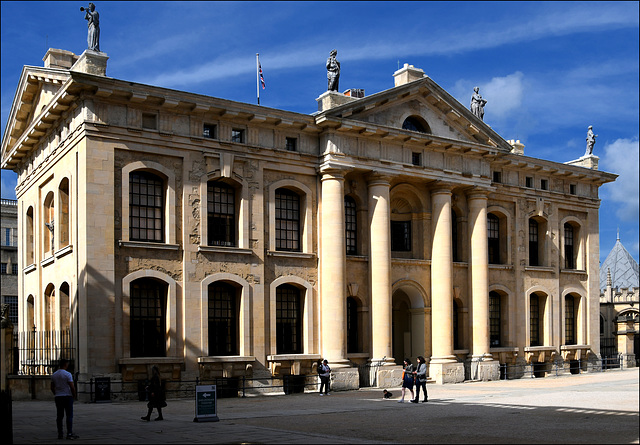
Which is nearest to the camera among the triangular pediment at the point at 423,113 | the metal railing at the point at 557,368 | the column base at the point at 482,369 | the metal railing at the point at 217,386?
the metal railing at the point at 217,386

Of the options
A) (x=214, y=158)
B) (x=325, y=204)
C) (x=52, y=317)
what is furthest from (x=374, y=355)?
(x=52, y=317)

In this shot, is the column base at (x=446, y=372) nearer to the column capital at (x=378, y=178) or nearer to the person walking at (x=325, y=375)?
the person walking at (x=325, y=375)

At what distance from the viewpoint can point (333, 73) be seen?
39.9 metres

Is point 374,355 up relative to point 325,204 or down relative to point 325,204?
A: down

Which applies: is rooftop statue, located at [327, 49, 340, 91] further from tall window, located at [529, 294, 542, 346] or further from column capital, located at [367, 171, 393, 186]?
tall window, located at [529, 294, 542, 346]

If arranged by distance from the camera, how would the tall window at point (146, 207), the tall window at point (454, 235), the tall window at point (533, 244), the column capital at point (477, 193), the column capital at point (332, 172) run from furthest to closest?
1. the tall window at point (533, 244)
2. the tall window at point (454, 235)
3. the column capital at point (477, 193)
4. the column capital at point (332, 172)
5. the tall window at point (146, 207)

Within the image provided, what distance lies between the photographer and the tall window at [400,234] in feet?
143

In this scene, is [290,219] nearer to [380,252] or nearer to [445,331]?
[380,252]

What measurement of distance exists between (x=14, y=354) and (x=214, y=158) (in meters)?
16.1

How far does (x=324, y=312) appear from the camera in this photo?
38.1 m

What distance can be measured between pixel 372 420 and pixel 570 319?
30.9 m

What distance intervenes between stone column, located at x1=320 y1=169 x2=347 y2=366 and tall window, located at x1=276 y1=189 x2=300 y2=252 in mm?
1265

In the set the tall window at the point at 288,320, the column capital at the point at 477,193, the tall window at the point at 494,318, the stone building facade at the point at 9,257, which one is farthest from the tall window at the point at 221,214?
the stone building facade at the point at 9,257

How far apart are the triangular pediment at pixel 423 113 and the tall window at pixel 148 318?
441 inches
